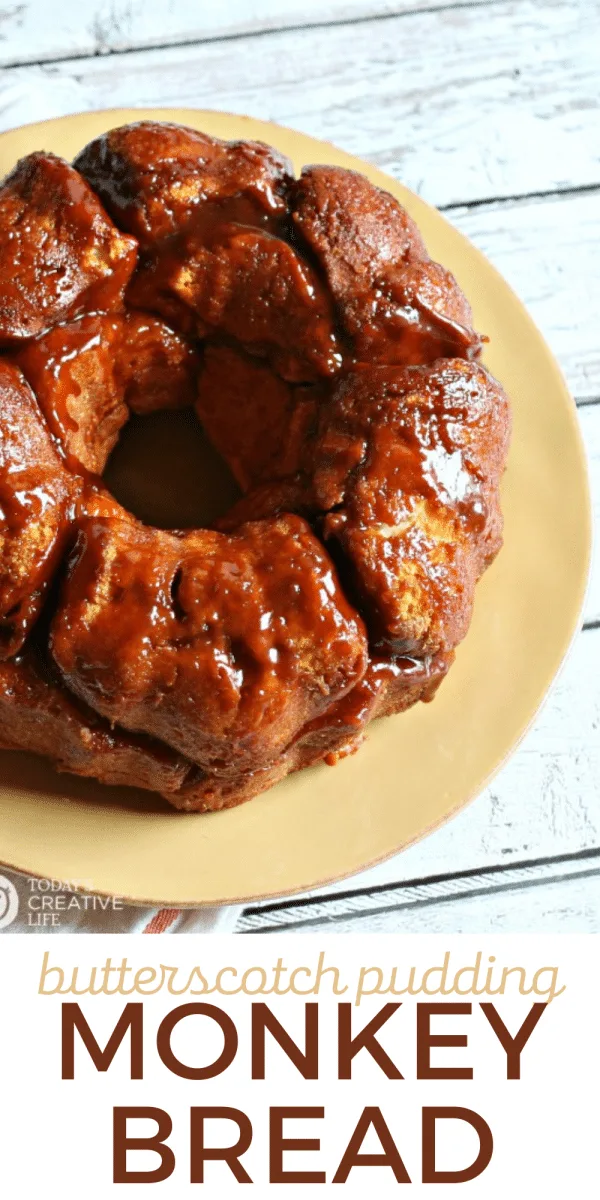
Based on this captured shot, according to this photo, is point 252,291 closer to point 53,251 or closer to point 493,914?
point 53,251

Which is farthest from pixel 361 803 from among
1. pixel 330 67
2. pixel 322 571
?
pixel 330 67

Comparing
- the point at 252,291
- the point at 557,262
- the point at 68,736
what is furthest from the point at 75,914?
the point at 557,262

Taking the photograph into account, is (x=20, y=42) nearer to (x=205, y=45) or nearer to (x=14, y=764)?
(x=205, y=45)

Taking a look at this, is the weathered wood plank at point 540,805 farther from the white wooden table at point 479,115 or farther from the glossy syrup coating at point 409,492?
the glossy syrup coating at point 409,492

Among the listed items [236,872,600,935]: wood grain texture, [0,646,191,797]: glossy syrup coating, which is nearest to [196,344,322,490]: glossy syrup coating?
[0,646,191,797]: glossy syrup coating

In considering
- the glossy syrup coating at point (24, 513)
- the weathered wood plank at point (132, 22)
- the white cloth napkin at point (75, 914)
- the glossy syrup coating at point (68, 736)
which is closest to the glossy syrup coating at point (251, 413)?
the glossy syrup coating at point (24, 513)

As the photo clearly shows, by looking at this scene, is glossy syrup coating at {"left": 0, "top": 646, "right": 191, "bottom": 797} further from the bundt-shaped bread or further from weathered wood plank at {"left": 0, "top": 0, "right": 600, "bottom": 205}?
weathered wood plank at {"left": 0, "top": 0, "right": 600, "bottom": 205}
